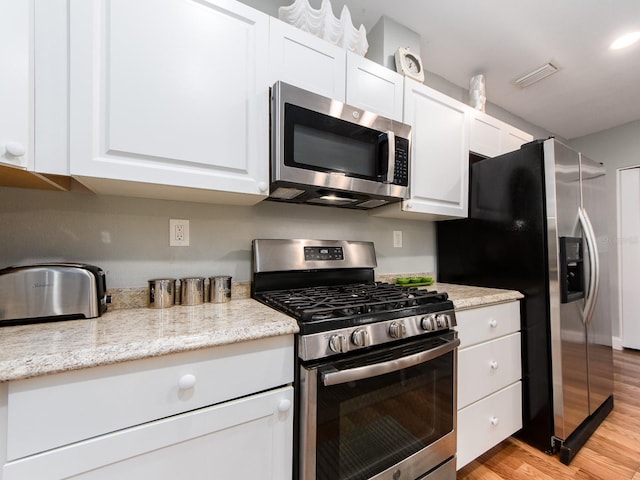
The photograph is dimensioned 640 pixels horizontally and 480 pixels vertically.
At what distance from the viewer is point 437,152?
1794mm

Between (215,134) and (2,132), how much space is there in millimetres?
576

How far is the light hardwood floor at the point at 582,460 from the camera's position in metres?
1.48

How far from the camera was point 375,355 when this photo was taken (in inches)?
41.5

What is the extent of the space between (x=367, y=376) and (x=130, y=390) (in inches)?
27.5

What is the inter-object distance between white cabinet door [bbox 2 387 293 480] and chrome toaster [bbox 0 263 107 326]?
470mm

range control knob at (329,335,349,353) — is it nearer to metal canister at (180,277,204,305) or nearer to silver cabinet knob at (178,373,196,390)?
silver cabinet knob at (178,373,196,390)

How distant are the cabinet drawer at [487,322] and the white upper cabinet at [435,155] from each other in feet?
2.06

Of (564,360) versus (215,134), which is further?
(564,360)

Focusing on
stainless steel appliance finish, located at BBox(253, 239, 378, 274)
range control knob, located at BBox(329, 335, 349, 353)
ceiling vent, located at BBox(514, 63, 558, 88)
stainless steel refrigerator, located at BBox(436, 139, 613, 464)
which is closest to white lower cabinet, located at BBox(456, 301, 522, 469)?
stainless steel refrigerator, located at BBox(436, 139, 613, 464)

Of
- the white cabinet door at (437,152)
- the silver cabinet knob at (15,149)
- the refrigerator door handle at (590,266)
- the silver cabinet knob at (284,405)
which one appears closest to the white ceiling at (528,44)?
the white cabinet door at (437,152)

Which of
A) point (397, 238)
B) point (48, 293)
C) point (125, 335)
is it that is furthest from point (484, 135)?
point (48, 293)

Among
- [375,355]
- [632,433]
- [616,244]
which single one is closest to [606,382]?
[632,433]

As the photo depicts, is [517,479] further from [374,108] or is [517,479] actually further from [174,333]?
[374,108]

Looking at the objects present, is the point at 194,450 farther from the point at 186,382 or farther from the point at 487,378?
the point at 487,378
